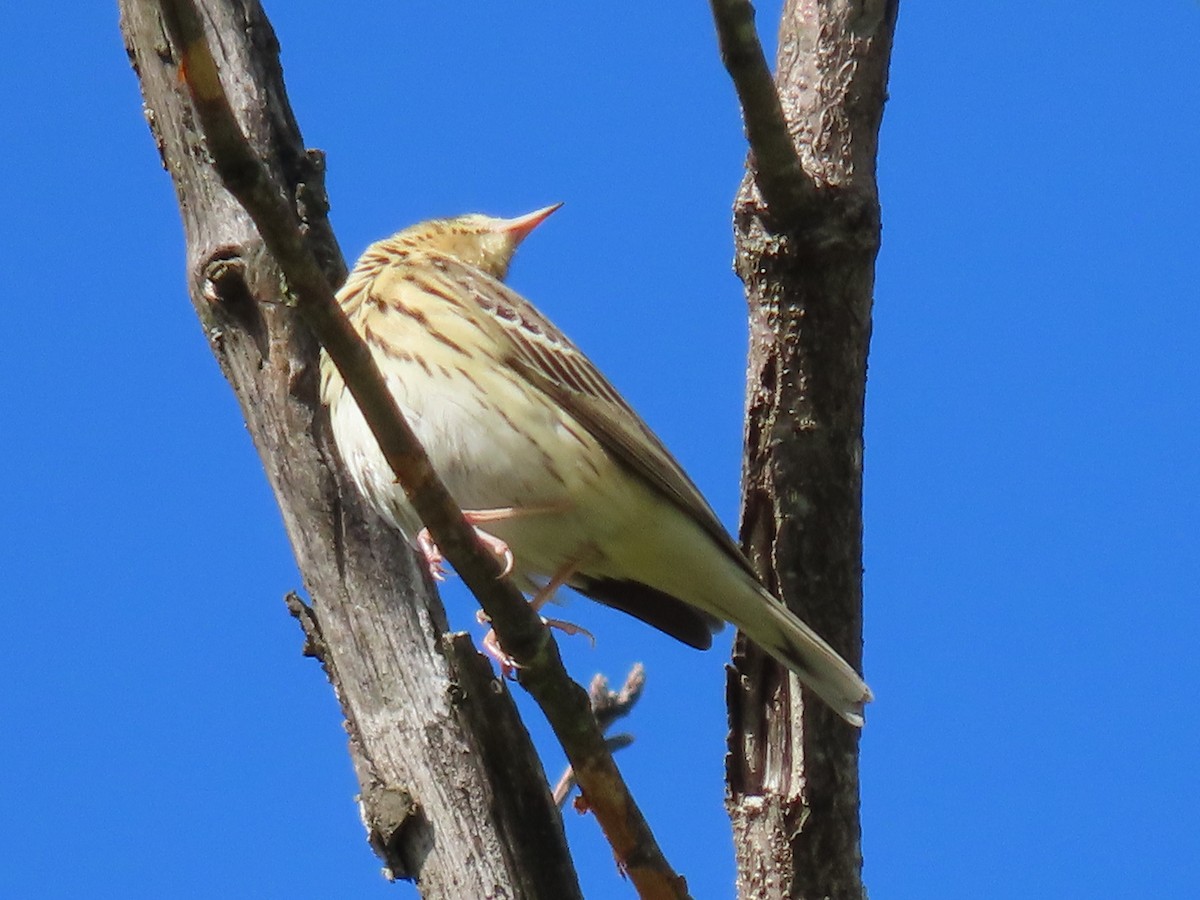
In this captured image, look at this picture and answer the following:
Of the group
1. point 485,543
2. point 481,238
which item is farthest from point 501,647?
point 481,238

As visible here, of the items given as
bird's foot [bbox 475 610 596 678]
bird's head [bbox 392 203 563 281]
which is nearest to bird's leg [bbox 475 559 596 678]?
bird's foot [bbox 475 610 596 678]

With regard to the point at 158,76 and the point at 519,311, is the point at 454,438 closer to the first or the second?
the point at 519,311

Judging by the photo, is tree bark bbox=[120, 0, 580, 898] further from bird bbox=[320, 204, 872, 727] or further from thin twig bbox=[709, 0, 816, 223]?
thin twig bbox=[709, 0, 816, 223]

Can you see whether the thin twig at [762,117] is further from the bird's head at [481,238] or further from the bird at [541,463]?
the bird's head at [481,238]

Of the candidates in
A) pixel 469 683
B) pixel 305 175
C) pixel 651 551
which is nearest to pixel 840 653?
pixel 651 551

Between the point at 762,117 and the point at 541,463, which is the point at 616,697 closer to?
the point at 541,463
